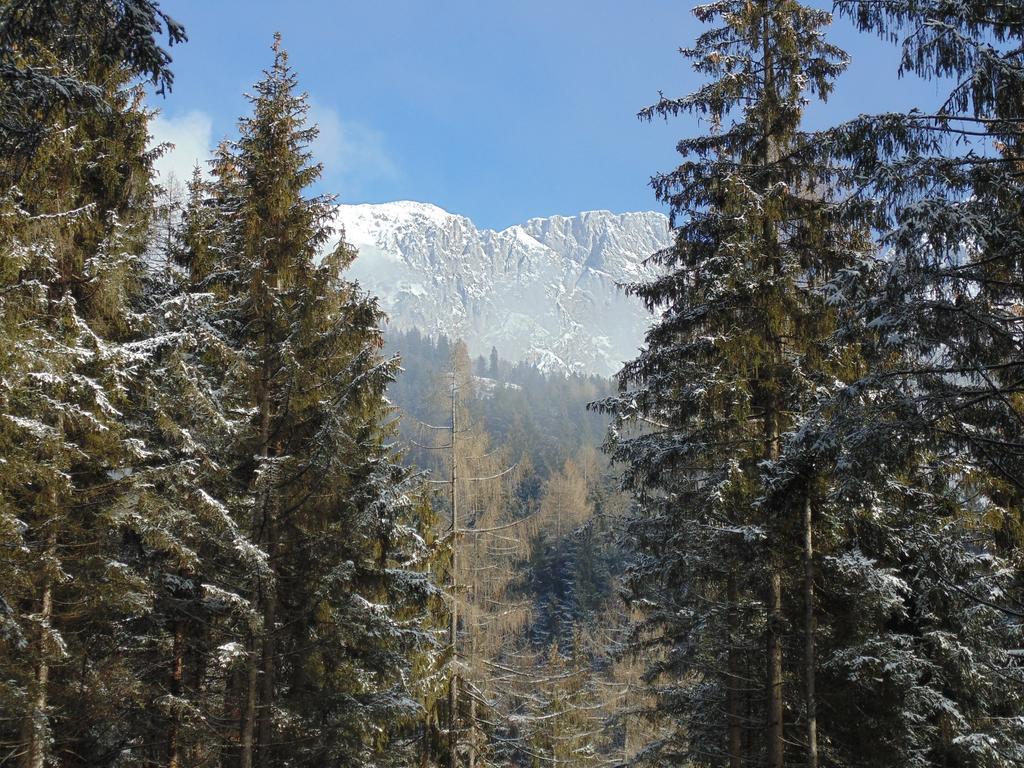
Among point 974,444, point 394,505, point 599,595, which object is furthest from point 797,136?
point 599,595

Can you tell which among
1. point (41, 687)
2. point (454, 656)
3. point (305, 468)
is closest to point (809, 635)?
point (305, 468)

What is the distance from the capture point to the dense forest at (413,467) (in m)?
6.69

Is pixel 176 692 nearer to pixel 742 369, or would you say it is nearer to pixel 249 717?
pixel 249 717

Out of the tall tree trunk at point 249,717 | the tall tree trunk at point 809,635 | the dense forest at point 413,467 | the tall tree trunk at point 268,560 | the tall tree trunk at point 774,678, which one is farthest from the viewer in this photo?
the tall tree trunk at point 268,560

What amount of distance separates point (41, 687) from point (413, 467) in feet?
20.9

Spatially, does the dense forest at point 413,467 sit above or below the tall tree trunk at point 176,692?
above

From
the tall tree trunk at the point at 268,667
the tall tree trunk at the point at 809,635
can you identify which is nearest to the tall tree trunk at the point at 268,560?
the tall tree trunk at the point at 268,667

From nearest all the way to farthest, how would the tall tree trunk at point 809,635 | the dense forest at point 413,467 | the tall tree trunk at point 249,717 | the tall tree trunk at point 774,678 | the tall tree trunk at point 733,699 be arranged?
the dense forest at point 413,467 < the tall tree trunk at point 809,635 < the tall tree trunk at point 774,678 < the tall tree trunk at point 249,717 < the tall tree trunk at point 733,699

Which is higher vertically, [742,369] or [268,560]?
[742,369]

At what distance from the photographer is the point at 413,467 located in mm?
12750

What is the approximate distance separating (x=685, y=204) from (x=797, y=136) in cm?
181

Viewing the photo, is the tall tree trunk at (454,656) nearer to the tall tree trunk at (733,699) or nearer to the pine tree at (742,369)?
the pine tree at (742,369)

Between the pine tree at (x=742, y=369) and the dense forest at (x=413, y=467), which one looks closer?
the dense forest at (x=413, y=467)

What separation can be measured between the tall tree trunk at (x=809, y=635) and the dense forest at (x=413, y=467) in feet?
0.14
